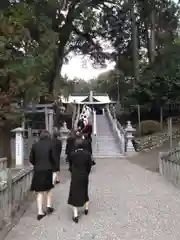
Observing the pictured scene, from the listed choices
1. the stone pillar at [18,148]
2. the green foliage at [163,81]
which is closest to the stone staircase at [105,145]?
the green foliage at [163,81]

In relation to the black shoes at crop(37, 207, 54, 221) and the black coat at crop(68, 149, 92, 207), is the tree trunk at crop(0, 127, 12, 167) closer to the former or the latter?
the black shoes at crop(37, 207, 54, 221)

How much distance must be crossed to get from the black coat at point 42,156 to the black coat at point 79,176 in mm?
453

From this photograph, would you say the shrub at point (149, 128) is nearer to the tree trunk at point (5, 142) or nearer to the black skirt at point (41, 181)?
the tree trunk at point (5, 142)

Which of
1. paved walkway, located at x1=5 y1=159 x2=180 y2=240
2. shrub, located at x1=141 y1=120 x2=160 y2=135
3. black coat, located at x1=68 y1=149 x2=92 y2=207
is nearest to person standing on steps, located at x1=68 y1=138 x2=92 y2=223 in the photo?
black coat, located at x1=68 y1=149 x2=92 y2=207

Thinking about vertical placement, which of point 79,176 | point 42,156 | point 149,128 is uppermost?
point 149,128

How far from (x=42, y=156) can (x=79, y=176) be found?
2.69ft

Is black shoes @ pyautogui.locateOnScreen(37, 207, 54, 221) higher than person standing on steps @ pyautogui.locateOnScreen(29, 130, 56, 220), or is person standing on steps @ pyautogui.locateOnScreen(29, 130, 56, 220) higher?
person standing on steps @ pyautogui.locateOnScreen(29, 130, 56, 220)

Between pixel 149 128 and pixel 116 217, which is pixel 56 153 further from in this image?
pixel 149 128

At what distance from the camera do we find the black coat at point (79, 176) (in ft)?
23.0

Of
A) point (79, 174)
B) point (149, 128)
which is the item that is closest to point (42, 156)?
point (79, 174)

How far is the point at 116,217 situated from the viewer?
23.1 ft

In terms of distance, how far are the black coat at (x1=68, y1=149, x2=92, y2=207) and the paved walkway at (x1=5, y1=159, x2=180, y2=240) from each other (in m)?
0.42

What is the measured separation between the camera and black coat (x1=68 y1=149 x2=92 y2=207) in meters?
7.01

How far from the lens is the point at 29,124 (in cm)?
2180
